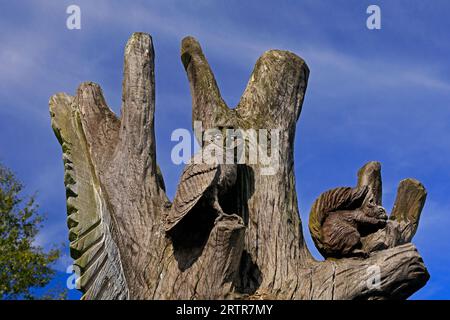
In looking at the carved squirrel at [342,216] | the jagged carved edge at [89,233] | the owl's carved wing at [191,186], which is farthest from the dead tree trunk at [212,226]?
the owl's carved wing at [191,186]

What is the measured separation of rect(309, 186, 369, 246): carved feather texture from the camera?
21.1ft

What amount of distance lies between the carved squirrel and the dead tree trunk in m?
0.11

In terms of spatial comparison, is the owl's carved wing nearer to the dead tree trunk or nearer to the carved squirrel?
the dead tree trunk

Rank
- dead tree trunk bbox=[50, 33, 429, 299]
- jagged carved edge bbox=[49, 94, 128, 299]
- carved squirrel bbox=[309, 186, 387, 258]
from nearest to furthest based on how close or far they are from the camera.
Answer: jagged carved edge bbox=[49, 94, 128, 299] → dead tree trunk bbox=[50, 33, 429, 299] → carved squirrel bbox=[309, 186, 387, 258]

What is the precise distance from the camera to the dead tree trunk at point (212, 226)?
18.5 ft

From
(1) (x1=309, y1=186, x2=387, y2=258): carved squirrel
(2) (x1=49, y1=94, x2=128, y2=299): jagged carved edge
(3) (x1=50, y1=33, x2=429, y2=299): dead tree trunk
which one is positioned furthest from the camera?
(1) (x1=309, y1=186, x2=387, y2=258): carved squirrel

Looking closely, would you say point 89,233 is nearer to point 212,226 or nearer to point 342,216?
point 212,226

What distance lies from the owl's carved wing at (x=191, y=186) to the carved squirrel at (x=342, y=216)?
1197mm

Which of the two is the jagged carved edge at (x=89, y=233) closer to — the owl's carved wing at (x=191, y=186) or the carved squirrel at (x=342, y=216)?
the owl's carved wing at (x=191, y=186)

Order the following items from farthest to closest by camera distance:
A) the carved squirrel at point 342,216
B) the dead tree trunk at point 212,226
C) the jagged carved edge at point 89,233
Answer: the carved squirrel at point 342,216 < the dead tree trunk at point 212,226 < the jagged carved edge at point 89,233

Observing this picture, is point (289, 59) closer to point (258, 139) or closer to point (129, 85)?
point (258, 139)

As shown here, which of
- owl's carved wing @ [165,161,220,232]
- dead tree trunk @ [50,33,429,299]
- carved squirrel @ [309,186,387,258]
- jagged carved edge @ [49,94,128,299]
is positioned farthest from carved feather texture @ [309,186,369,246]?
jagged carved edge @ [49,94,128,299]

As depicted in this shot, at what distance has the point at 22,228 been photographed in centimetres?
1448
